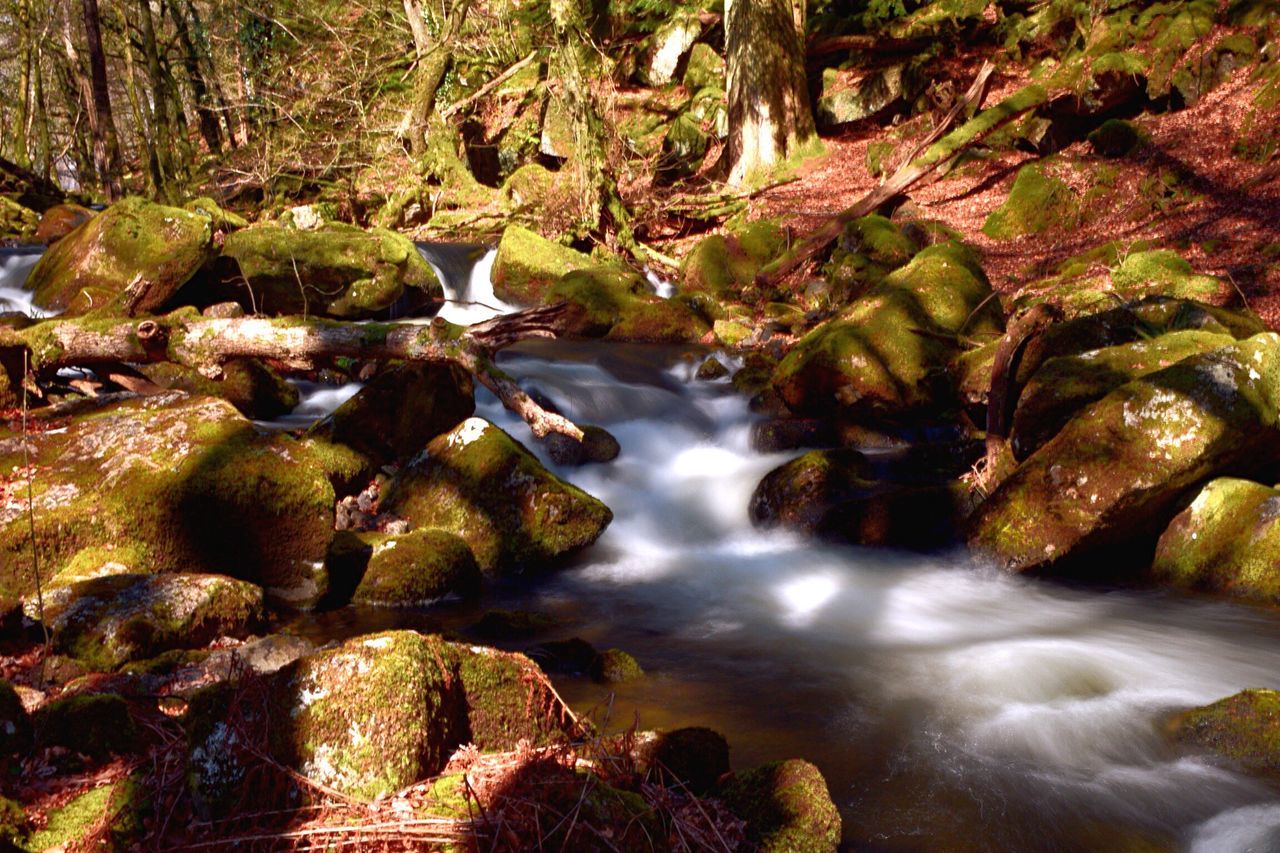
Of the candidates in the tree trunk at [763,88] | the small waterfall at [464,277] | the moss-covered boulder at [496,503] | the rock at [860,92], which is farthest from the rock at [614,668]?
the rock at [860,92]

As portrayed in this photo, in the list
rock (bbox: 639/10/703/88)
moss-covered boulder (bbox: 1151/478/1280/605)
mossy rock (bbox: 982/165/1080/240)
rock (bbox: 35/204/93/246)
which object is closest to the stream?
moss-covered boulder (bbox: 1151/478/1280/605)

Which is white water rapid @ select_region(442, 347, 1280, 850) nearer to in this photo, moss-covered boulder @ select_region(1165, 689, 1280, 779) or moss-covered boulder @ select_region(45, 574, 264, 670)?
moss-covered boulder @ select_region(1165, 689, 1280, 779)

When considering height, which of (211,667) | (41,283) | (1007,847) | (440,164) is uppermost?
(440,164)

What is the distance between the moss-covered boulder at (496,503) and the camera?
710 cm

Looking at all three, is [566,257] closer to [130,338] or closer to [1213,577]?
[130,338]

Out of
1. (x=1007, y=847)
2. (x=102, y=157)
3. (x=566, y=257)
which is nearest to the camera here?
(x=1007, y=847)

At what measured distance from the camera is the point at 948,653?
554 cm

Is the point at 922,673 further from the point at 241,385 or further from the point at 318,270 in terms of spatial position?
the point at 318,270

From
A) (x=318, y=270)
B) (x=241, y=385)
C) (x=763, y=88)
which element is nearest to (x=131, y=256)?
(x=318, y=270)

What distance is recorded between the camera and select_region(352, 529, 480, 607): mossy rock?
6.20 metres

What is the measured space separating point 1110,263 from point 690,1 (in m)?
14.6

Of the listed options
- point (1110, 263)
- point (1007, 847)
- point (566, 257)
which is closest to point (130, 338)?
point (1007, 847)

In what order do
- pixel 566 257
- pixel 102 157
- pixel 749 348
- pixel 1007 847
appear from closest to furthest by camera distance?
pixel 1007 847, pixel 749 348, pixel 566 257, pixel 102 157

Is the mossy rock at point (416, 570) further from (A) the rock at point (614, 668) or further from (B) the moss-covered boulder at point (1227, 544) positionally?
(B) the moss-covered boulder at point (1227, 544)
